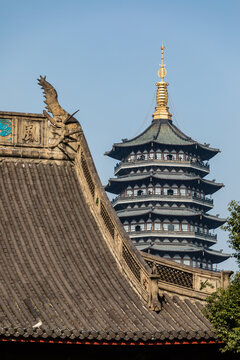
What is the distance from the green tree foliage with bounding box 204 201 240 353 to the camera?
68.0 ft

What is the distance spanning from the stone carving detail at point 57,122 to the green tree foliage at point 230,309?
6778mm

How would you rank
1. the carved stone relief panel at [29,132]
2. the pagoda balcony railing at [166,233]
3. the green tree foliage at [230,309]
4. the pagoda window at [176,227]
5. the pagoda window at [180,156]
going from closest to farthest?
the green tree foliage at [230,309], the carved stone relief panel at [29,132], the pagoda balcony railing at [166,233], the pagoda window at [176,227], the pagoda window at [180,156]

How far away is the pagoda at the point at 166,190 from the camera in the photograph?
11012 centimetres

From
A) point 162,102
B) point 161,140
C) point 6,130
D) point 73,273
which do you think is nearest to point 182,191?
point 161,140

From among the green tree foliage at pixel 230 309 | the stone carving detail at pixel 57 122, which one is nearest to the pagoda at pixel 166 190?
the stone carving detail at pixel 57 122

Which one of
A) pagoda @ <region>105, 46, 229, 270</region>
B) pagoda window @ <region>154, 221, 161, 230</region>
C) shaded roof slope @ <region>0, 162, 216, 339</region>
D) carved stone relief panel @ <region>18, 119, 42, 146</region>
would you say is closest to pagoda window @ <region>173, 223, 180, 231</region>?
pagoda @ <region>105, 46, 229, 270</region>

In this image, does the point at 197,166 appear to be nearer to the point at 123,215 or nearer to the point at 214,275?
the point at 123,215

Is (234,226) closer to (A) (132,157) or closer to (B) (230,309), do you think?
(B) (230,309)

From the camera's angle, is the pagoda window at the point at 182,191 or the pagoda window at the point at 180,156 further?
the pagoda window at the point at 180,156

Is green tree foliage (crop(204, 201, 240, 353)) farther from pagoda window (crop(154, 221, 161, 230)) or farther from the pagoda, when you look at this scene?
pagoda window (crop(154, 221, 161, 230))

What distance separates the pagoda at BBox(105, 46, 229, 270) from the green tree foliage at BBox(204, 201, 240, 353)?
86.0 m

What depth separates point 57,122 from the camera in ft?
87.7

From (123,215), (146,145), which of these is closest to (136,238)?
(123,215)

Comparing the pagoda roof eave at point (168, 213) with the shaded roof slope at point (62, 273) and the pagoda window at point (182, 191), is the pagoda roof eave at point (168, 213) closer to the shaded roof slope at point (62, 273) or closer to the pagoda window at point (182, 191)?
the pagoda window at point (182, 191)
